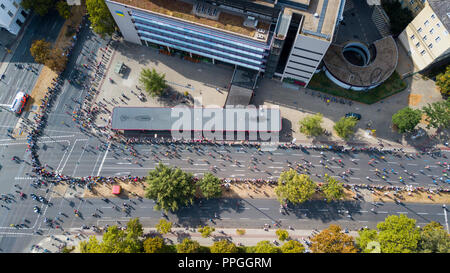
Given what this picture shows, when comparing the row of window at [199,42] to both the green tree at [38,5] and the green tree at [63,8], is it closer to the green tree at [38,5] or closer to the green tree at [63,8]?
the green tree at [63,8]

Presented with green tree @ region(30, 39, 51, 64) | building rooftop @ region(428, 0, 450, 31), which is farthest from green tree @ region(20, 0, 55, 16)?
building rooftop @ region(428, 0, 450, 31)

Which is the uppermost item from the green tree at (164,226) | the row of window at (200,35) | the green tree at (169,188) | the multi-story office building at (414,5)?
the multi-story office building at (414,5)

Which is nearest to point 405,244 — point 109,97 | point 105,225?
point 105,225

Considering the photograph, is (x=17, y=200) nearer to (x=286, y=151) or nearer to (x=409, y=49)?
(x=286, y=151)

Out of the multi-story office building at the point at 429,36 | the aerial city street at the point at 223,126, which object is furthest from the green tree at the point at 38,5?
the multi-story office building at the point at 429,36

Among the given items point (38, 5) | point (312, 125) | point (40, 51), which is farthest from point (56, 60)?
point (312, 125)

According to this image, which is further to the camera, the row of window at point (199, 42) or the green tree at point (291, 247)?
the row of window at point (199, 42)
